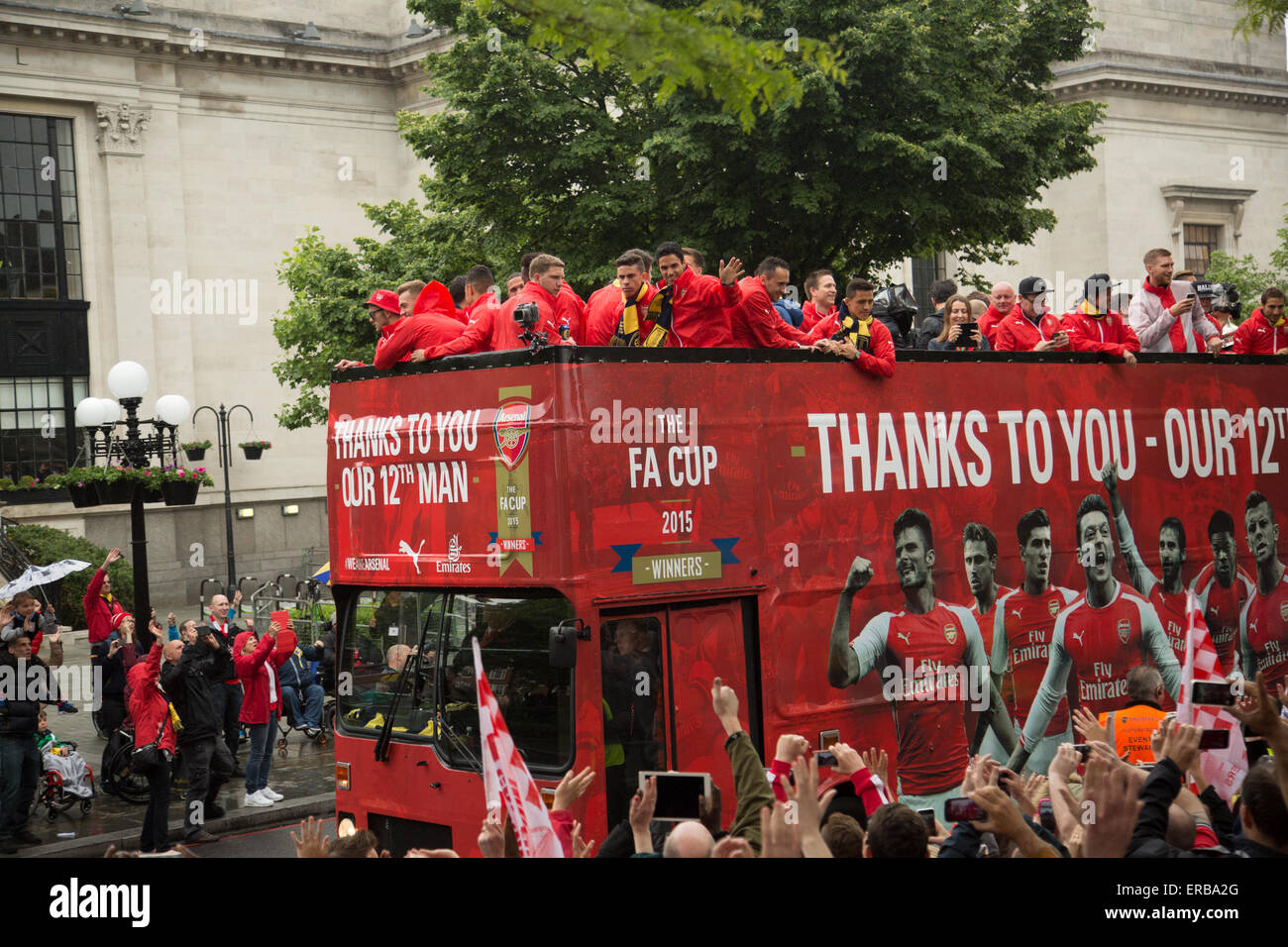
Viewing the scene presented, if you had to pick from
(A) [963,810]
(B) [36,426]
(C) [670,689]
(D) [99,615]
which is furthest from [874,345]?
(B) [36,426]

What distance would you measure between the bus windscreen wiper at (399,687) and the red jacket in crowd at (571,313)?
2.32m

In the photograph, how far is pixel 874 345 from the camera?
9906mm

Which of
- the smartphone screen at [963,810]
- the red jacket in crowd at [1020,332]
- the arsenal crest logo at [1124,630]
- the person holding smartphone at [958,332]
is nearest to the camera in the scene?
the smartphone screen at [963,810]

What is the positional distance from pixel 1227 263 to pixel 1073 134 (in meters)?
16.0

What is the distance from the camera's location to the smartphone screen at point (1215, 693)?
5.66 meters

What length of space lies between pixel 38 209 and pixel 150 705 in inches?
1178

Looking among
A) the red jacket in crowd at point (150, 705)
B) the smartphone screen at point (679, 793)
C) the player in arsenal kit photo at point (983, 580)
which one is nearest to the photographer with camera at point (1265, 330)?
the player in arsenal kit photo at point (983, 580)

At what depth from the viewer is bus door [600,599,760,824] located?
26.8 ft

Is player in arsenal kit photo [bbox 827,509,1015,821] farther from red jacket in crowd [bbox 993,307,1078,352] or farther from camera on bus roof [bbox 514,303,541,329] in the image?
camera on bus roof [bbox 514,303,541,329]

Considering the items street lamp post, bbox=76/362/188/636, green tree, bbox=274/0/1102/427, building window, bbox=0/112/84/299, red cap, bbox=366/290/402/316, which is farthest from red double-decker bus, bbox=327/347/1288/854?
building window, bbox=0/112/84/299

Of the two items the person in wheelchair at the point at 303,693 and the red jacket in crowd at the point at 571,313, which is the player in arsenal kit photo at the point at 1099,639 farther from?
the person in wheelchair at the point at 303,693

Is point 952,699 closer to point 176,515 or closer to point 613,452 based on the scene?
point 613,452

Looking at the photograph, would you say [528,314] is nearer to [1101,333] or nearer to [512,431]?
[512,431]
